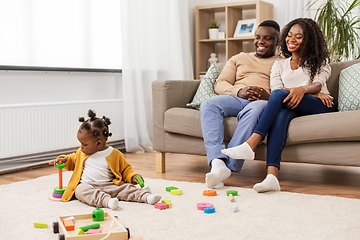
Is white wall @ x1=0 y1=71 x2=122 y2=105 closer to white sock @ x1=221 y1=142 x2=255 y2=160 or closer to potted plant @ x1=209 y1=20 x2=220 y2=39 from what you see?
potted plant @ x1=209 y1=20 x2=220 y2=39

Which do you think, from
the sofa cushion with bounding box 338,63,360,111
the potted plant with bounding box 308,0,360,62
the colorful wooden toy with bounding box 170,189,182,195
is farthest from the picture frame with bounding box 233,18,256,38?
the colorful wooden toy with bounding box 170,189,182,195

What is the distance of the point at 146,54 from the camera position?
3688 millimetres

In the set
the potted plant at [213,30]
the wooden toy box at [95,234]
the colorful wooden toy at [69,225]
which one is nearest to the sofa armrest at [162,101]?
the wooden toy box at [95,234]

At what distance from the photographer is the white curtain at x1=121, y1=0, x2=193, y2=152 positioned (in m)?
3.50

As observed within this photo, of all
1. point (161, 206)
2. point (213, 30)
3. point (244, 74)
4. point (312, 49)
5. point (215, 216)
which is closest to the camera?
point (215, 216)

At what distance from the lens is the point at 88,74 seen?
11.3 ft

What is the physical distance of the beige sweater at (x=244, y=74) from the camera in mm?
2549

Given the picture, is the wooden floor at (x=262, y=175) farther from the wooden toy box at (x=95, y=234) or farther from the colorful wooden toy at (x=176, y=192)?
the wooden toy box at (x=95, y=234)

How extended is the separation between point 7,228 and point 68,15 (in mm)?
2171

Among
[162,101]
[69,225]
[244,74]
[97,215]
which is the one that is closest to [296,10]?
[244,74]

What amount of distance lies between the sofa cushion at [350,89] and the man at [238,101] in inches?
17.0

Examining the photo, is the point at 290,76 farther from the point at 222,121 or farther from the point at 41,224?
the point at 41,224

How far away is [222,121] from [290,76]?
0.50 m

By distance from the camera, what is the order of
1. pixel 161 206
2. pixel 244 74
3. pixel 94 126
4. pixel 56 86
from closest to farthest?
pixel 161 206
pixel 94 126
pixel 244 74
pixel 56 86
